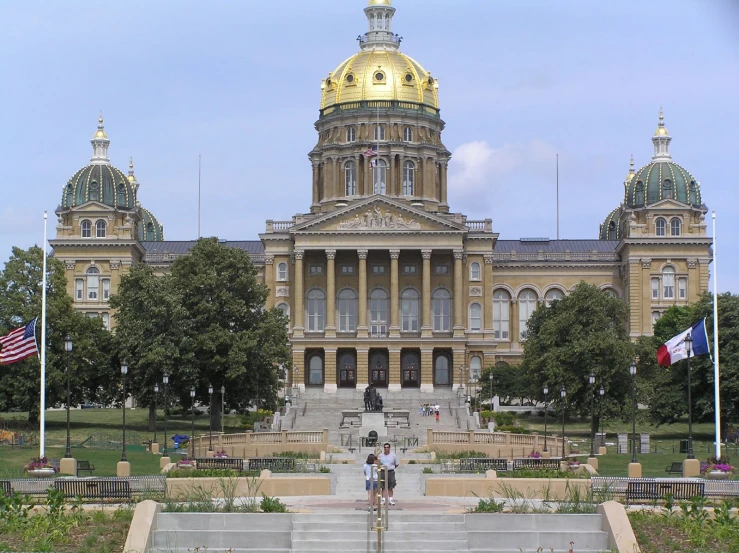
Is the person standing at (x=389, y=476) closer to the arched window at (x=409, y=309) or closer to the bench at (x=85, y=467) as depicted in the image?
the bench at (x=85, y=467)

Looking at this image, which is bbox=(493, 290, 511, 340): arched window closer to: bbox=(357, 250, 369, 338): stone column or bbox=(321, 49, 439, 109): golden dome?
bbox=(357, 250, 369, 338): stone column

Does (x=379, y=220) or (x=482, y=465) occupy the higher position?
(x=379, y=220)

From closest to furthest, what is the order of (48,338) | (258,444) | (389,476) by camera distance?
(389,476), (258,444), (48,338)

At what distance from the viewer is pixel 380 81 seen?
13900cm

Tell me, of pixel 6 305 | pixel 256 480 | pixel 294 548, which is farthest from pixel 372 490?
pixel 6 305

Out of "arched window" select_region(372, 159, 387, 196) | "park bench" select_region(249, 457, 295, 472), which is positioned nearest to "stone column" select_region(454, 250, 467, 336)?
"arched window" select_region(372, 159, 387, 196)

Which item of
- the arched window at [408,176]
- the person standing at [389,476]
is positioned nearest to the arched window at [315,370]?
the arched window at [408,176]

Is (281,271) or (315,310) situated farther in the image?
(281,271)

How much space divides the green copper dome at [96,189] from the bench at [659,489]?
3652 inches

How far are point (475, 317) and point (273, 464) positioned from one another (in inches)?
2925

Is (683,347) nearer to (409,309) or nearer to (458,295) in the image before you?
(458,295)

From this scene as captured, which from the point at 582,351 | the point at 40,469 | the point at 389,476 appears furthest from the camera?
the point at 582,351

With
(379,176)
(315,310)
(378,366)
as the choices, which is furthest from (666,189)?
(315,310)

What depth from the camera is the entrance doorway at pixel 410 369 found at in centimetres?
12769
